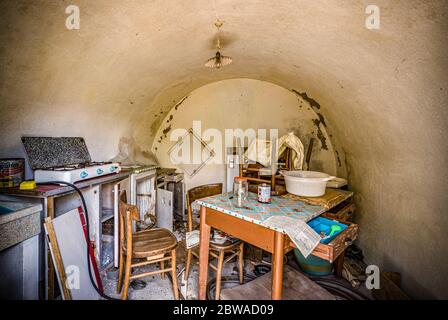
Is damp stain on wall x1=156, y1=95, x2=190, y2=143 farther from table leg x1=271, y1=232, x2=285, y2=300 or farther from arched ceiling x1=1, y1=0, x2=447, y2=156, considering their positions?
table leg x1=271, y1=232, x2=285, y2=300

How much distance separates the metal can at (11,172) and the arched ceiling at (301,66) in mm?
167

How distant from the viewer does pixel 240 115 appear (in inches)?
158

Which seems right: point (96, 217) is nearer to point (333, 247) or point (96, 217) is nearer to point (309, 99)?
point (333, 247)

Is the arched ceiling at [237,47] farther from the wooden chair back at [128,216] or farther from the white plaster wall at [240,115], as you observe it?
the wooden chair back at [128,216]

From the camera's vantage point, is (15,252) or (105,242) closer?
(15,252)

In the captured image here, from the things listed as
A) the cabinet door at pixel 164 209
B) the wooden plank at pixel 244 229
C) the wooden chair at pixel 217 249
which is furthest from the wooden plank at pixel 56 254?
the cabinet door at pixel 164 209

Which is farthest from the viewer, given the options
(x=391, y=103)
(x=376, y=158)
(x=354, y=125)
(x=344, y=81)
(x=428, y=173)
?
(x=354, y=125)

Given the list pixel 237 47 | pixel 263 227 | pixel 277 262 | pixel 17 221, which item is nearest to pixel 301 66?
pixel 237 47

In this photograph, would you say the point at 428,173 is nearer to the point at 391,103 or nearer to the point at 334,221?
the point at 391,103

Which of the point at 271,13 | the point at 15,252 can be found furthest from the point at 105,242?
the point at 271,13

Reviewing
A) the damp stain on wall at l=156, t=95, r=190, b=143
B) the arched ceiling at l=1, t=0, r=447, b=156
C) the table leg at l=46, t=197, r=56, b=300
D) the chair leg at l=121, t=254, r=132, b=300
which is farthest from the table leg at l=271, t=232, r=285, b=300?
the damp stain on wall at l=156, t=95, r=190, b=143

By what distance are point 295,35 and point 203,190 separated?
5.73ft

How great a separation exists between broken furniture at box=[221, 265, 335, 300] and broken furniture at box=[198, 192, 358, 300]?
30 cm

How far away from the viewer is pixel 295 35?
197 cm
